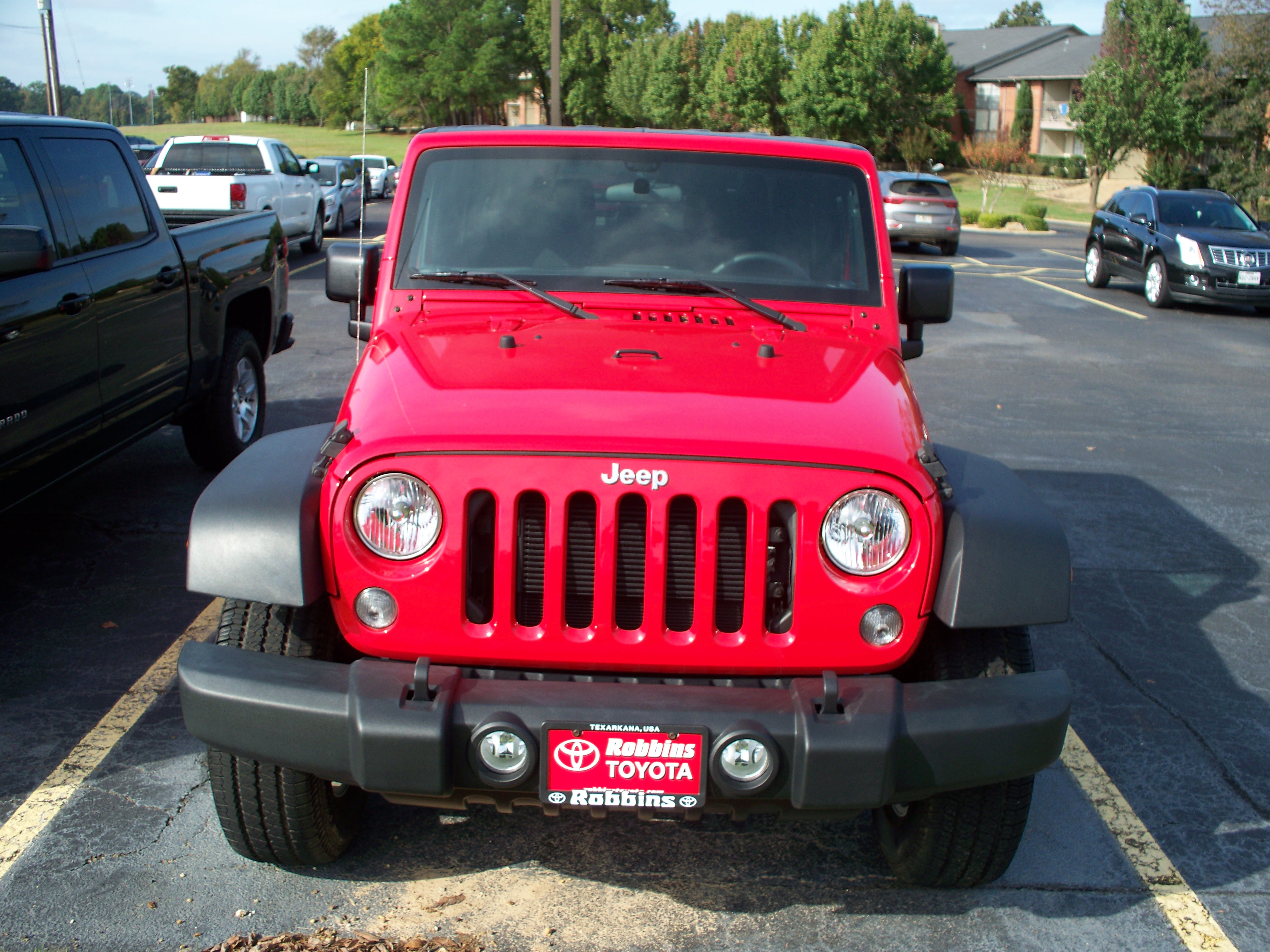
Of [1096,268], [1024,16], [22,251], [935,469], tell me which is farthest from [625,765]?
[1024,16]

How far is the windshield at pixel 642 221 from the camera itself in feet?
12.0

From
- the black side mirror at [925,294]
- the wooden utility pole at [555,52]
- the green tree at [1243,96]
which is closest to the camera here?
the black side mirror at [925,294]

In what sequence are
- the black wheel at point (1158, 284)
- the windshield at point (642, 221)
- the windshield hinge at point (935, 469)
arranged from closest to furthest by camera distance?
1. the windshield hinge at point (935, 469)
2. the windshield at point (642, 221)
3. the black wheel at point (1158, 284)

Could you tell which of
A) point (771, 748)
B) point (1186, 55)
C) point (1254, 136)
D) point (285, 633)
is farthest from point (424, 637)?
point (1186, 55)

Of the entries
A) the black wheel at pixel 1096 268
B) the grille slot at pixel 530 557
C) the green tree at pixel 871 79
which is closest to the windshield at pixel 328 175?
the black wheel at pixel 1096 268

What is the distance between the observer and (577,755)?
2354mm

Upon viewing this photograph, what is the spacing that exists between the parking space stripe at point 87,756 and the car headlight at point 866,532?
1.86 metres

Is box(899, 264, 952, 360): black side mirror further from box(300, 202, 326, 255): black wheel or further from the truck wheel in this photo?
box(300, 202, 326, 255): black wheel

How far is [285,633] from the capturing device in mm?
2674

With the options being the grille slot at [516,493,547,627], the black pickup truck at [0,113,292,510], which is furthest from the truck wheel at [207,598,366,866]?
the black pickup truck at [0,113,292,510]

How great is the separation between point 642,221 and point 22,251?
221 cm

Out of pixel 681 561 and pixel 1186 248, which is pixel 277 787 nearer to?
pixel 681 561

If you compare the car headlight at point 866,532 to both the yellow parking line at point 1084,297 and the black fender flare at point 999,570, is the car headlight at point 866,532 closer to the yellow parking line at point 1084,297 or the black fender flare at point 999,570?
the black fender flare at point 999,570

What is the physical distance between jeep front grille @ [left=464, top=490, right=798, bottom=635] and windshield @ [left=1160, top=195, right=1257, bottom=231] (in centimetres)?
1524
